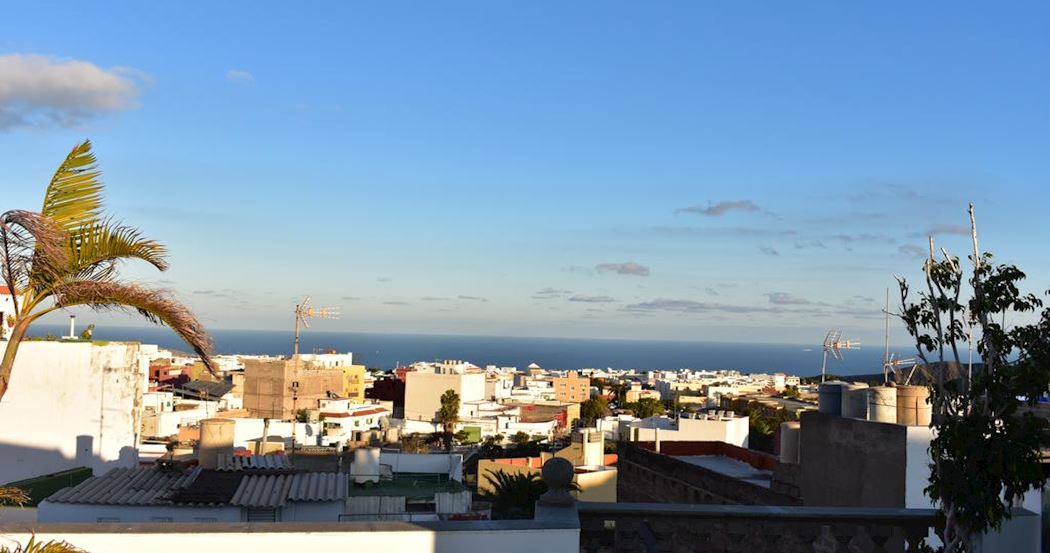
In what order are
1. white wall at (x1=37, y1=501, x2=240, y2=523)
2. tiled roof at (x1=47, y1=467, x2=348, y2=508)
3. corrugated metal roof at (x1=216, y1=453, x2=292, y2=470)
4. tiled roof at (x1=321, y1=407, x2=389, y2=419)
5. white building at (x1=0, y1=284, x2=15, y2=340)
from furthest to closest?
tiled roof at (x1=321, y1=407, x2=389, y2=419)
white building at (x1=0, y1=284, x2=15, y2=340)
corrugated metal roof at (x1=216, y1=453, x2=292, y2=470)
tiled roof at (x1=47, y1=467, x2=348, y2=508)
white wall at (x1=37, y1=501, x2=240, y2=523)

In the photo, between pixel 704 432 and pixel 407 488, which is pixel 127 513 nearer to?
pixel 407 488

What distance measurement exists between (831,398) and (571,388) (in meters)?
107

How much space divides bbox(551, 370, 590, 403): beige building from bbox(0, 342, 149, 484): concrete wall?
100265 mm

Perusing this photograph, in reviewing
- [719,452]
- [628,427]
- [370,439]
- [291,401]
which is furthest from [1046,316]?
[291,401]

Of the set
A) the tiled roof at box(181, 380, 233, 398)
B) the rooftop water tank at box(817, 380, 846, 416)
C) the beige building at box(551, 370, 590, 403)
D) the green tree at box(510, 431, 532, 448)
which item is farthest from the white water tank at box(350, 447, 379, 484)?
the beige building at box(551, 370, 590, 403)

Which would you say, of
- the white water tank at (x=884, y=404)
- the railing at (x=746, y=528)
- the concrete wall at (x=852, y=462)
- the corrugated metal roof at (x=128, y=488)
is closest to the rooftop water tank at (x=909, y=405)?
the white water tank at (x=884, y=404)

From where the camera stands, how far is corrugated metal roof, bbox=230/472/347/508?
35.1 ft

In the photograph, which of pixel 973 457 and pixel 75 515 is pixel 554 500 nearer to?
pixel 973 457

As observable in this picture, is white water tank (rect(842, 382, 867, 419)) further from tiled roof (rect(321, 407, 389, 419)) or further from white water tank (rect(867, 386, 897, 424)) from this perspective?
tiled roof (rect(321, 407, 389, 419))

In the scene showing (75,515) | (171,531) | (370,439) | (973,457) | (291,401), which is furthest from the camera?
(291,401)

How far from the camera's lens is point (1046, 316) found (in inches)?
259

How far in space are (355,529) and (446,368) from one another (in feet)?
309

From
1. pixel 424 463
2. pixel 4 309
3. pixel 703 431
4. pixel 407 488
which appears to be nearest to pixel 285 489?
pixel 407 488

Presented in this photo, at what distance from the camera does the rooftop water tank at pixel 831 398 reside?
14.2 meters
